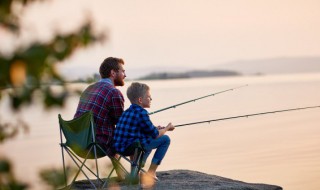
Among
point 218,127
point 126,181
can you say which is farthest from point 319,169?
point 218,127

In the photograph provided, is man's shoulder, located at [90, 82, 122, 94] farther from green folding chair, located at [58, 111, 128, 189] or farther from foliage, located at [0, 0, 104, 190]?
foliage, located at [0, 0, 104, 190]

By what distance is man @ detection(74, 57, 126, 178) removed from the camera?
17.6ft

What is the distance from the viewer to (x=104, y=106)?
538cm

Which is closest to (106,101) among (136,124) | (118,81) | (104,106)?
(104,106)

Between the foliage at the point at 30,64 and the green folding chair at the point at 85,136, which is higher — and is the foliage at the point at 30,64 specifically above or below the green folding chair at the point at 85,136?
above

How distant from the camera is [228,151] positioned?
10.4 m

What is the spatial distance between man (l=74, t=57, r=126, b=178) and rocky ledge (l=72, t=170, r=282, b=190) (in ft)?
1.27

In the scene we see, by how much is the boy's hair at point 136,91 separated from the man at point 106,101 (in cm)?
16

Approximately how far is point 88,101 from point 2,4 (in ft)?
13.0

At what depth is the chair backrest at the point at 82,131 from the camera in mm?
5047

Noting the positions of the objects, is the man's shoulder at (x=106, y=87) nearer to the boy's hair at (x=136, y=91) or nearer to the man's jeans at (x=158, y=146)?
the boy's hair at (x=136, y=91)

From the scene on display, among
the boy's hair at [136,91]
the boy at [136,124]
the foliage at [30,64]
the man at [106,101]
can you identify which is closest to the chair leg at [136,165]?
the boy at [136,124]

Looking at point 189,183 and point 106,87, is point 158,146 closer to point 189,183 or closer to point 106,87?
point 189,183

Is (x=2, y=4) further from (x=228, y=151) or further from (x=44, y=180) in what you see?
(x=228, y=151)
